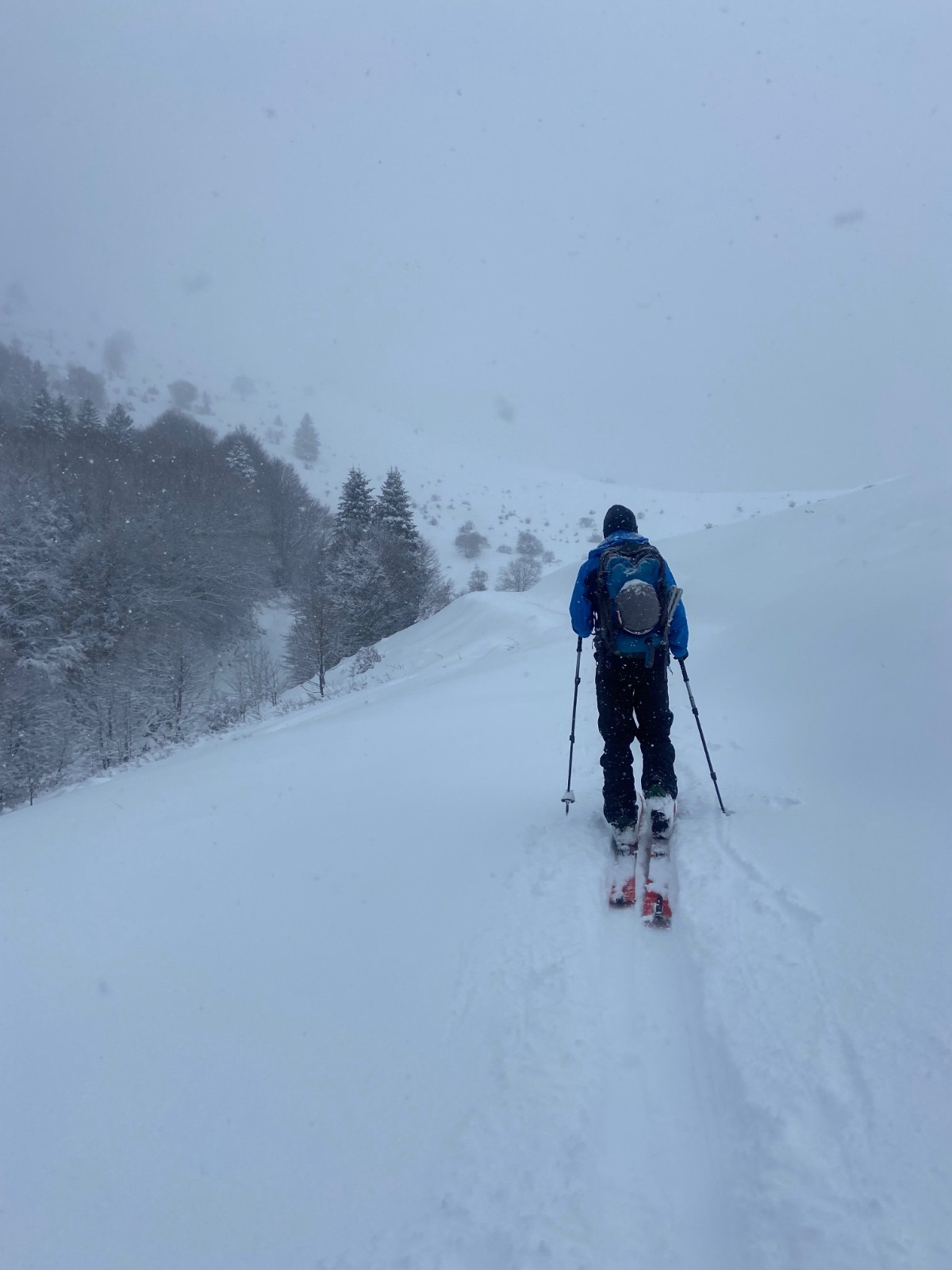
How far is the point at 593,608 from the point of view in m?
3.93

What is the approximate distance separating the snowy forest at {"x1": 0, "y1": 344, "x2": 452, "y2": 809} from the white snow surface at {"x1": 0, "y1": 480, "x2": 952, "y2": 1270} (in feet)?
56.3

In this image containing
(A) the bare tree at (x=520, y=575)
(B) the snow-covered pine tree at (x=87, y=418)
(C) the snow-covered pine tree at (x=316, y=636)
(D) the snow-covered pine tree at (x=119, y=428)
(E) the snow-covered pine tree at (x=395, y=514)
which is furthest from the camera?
(B) the snow-covered pine tree at (x=87, y=418)

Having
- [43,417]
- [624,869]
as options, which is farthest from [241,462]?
[624,869]

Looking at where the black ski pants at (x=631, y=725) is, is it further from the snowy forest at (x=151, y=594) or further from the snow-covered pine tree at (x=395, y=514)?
the snow-covered pine tree at (x=395, y=514)

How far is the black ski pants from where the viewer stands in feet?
12.5

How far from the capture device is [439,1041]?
2287 mm

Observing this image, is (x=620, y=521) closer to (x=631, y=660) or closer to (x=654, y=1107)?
(x=631, y=660)

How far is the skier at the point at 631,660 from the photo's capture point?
364 cm

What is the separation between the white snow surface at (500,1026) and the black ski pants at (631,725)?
1.13 feet

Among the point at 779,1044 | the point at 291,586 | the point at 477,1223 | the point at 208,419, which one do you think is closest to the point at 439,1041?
the point at 477,1223

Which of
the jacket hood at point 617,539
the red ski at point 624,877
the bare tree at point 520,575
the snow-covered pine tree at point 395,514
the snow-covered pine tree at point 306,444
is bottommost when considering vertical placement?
the red ski at point 624,877

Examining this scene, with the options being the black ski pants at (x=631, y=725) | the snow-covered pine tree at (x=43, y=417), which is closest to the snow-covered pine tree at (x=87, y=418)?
the snow-covered pine tree at (x=43, y=417)

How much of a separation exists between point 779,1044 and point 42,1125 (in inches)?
99.7

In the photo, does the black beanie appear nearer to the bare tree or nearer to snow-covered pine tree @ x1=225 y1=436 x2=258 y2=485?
the bare tree
